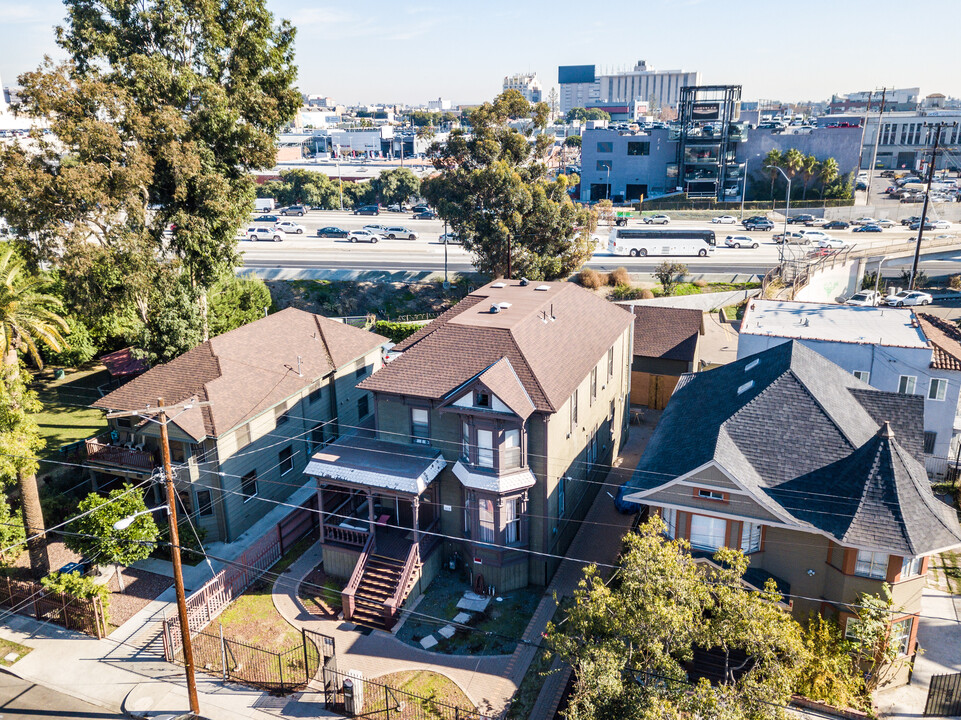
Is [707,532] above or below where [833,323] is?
below

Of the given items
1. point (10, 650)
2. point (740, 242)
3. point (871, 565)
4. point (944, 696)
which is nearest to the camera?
point (944, 696)

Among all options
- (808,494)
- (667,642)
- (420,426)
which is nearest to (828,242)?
(808,494)

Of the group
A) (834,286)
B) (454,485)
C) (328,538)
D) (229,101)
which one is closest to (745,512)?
(454,485)

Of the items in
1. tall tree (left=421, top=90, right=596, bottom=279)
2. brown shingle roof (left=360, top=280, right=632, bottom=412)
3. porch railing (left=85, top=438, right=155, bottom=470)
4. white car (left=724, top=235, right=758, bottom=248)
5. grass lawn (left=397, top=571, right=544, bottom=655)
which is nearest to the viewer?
grass lawn (left=397, top=571, right=544, bottom=655)

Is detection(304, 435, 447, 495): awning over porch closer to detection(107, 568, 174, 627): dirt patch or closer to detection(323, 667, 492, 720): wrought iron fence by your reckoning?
detection(323, 667, 492, 720): wrought iron fence

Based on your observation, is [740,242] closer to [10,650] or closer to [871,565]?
[871,565]

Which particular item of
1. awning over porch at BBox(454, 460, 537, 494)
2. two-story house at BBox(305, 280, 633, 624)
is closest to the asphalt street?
two-story house at BBox(305, 280, 633, 624)

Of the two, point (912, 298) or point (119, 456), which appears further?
point (912, 298)
